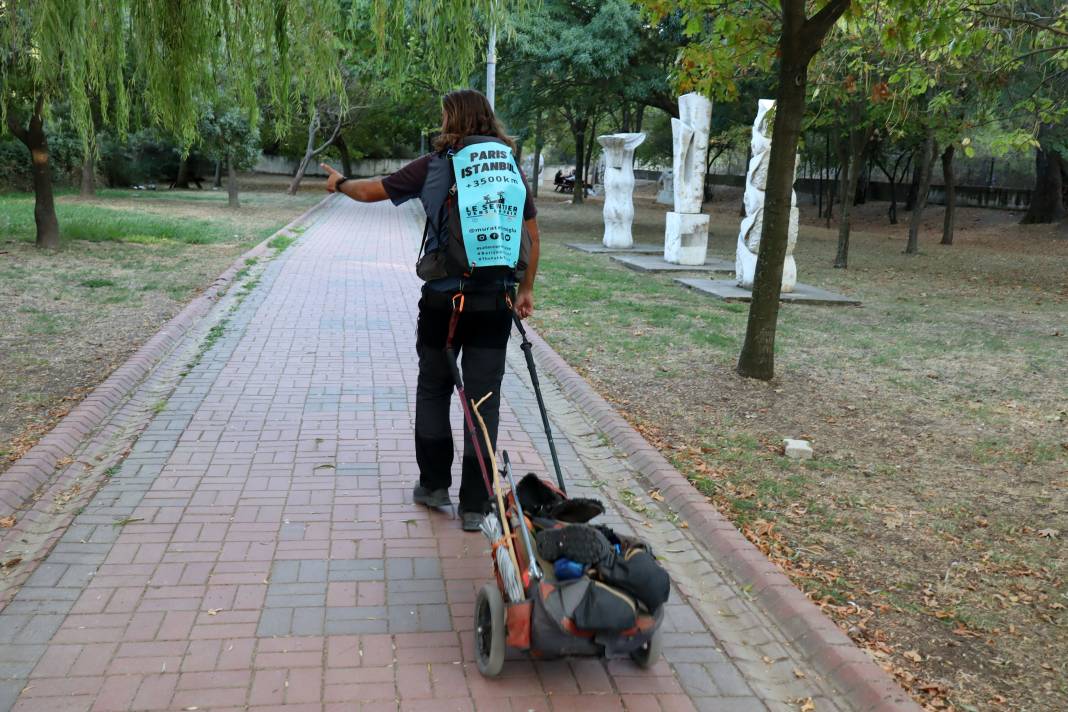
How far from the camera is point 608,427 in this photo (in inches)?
267

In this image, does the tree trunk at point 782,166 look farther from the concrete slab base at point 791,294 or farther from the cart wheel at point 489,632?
the cart wheel at point 489,632

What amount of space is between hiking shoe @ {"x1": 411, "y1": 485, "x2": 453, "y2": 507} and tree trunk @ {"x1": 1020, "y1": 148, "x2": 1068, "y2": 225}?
3139cm

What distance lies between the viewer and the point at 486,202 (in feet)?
13.5

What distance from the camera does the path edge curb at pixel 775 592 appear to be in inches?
136

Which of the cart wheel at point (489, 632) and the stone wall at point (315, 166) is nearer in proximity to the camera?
the cart wheel at point (489, 632)

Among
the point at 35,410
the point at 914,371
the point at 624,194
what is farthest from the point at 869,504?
the point at 624,194

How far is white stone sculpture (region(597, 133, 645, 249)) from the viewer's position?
69.9 ft

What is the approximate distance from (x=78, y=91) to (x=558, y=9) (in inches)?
727

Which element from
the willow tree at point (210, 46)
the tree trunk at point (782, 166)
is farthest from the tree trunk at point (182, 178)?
the willow tree at point (210, 46)

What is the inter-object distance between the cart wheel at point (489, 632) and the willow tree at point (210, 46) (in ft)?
9.91

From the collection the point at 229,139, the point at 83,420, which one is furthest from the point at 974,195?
the point at 83,420

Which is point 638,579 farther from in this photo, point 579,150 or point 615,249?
point 579,150

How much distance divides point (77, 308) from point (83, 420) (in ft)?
16.4

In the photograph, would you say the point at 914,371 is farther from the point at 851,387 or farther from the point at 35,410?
the point at 35,410
